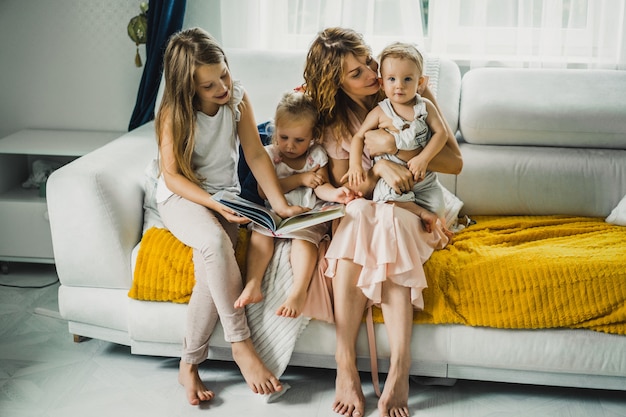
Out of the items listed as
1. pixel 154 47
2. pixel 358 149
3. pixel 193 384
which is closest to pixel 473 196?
pixel 358 149

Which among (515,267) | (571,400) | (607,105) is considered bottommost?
(571,400)

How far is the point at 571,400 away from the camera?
207 centimetres

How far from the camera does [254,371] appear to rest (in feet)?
6.66

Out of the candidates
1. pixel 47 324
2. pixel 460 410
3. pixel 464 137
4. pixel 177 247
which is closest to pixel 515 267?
pixel 460 410

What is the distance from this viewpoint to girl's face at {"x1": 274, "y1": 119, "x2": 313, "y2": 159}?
2.16m

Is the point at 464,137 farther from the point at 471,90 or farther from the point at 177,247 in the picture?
the point at 177,247

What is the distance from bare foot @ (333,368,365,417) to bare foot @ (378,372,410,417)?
0.06m

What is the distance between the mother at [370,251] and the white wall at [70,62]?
1111 mm

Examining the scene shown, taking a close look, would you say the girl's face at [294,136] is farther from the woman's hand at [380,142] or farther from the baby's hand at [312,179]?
the woman's hand at [380,142]

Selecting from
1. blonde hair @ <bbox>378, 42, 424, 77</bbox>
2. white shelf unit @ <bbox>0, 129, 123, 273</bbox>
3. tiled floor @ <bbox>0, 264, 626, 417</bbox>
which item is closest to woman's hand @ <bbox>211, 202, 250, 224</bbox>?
tiled floor @ <bbox>0, 264, 626, 417</bbox>

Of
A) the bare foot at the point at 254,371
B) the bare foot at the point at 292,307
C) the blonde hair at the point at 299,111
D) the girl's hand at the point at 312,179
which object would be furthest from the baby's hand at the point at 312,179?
the bare foot at the point at 254,371

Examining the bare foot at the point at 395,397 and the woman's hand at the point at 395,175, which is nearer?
the bare foot at the point at 395,397

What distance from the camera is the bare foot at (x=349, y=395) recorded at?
1971 millimetres

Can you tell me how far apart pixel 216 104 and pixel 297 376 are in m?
0.84
